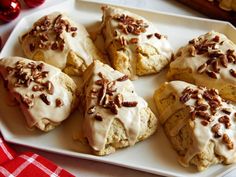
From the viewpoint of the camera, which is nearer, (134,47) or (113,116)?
(113,116)

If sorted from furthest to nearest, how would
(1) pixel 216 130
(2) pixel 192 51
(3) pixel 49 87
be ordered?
(2) pixel 192 51, (3) pixel 49 87, (1) pixel 216 130

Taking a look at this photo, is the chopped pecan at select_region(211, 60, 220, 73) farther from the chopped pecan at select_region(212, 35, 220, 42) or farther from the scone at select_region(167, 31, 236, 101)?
the chopped pecan at select_region(212, 35, 220, 42)

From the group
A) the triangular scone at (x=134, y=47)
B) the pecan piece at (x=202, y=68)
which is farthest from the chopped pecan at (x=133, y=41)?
the pecan piece at (x=202, y=68)

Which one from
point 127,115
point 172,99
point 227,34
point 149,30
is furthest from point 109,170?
point 227,34

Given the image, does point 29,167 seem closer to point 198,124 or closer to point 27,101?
point 27,101

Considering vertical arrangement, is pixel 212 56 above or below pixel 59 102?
above

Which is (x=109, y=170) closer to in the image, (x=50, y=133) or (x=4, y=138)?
(x=50, y=133)

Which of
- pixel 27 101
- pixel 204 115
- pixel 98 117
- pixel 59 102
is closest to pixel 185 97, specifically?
pixel 204 115
